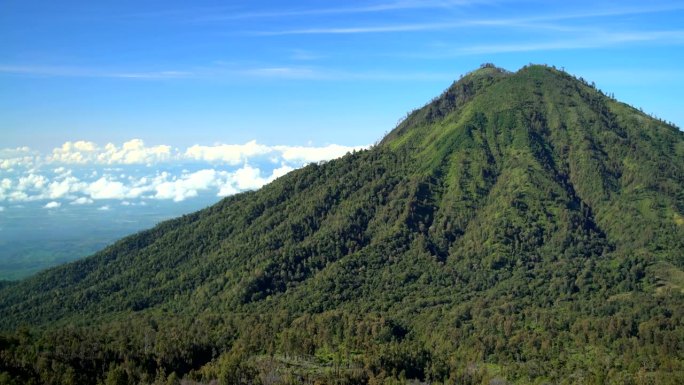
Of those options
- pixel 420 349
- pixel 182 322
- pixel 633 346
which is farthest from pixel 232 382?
pixel 633 346

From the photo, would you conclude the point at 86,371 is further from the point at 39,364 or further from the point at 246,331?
the point at 246,331

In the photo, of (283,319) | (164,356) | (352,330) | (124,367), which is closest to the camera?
(124,367)

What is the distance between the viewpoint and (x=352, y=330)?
166 metres

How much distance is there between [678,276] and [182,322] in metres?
163

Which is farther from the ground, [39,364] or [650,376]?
[39,364]

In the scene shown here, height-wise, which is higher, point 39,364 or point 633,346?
point 39,364

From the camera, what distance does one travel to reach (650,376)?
127625mm

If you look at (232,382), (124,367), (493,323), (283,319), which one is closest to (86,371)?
(124,367)

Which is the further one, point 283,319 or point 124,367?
point 283,319

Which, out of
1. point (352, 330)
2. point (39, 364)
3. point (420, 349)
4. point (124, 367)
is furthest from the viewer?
point (352, 330)

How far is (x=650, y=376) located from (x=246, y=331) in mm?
102655

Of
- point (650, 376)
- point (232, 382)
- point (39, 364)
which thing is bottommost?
point (650, 376)

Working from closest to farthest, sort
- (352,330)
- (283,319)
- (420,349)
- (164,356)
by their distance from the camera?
(164,356) → (420,349) → (352,330) → (283,319)

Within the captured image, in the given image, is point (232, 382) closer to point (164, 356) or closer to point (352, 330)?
point (164, 356)
